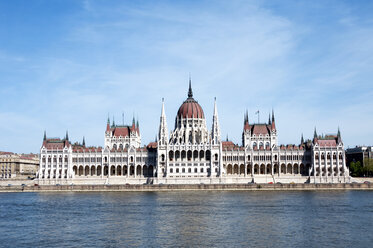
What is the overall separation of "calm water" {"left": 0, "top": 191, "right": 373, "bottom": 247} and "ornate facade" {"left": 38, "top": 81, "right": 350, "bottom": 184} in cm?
6176

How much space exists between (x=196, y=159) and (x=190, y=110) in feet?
65.8

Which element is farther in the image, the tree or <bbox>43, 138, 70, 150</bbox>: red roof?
the tree

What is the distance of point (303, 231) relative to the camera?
5378 centimetres

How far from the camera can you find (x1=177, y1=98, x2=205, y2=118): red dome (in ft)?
525

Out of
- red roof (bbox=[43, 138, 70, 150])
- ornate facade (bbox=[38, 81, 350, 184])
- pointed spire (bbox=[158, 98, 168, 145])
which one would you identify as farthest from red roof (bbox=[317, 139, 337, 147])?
red roof (bbox=[43, 138, 70, 150])

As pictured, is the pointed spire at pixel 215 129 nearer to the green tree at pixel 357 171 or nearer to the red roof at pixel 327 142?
the red roof at pixel 327 142

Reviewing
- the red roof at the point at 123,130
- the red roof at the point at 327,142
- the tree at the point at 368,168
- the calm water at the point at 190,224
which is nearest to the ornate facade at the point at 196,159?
the red roof at the point at 327,142

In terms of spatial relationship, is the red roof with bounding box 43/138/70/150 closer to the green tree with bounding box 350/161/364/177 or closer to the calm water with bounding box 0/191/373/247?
the calm water with bounding box 0/191/373/247

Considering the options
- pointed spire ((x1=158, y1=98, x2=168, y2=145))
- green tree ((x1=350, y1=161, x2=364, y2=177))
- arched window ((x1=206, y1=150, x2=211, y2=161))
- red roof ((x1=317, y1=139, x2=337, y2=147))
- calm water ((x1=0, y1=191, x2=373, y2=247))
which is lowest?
calm water ((x1=0, y1=191, x2=373, y2=247))

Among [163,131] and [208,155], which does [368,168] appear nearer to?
[208,155]

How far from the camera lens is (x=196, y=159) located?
486 ft

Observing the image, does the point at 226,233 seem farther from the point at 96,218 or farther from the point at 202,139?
the point at 202,139

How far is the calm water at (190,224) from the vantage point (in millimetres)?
48094

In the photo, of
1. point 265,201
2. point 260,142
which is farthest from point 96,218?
point 260,142
